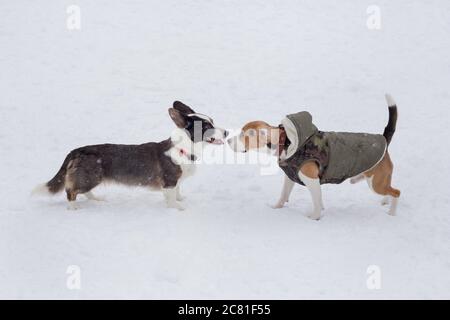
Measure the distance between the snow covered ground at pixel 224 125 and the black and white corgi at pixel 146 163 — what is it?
263mm

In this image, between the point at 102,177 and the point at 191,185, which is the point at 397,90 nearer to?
the point at 191,185

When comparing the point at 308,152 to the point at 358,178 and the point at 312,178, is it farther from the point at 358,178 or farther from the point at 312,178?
the point at 358,178

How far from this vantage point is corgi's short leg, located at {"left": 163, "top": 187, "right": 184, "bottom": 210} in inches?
265

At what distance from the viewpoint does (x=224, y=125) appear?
9492 millimetres

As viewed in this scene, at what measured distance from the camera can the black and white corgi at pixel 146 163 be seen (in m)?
6.58

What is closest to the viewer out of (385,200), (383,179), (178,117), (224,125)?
(178,117)

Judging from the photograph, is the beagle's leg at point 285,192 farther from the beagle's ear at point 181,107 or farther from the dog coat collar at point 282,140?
the beagle's ear at point 181,107

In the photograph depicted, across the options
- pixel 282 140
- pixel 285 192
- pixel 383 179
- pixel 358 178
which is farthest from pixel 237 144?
pixel 383 179

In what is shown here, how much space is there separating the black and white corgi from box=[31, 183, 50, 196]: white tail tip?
0.01 m

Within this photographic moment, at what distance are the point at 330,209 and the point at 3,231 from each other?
12.0 ft

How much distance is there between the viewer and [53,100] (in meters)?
10.0

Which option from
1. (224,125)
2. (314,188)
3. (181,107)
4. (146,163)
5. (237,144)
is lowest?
(314,188)

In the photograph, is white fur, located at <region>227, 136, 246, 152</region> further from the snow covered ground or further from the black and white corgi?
the snow covered ground

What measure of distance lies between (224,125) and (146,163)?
2.93m
